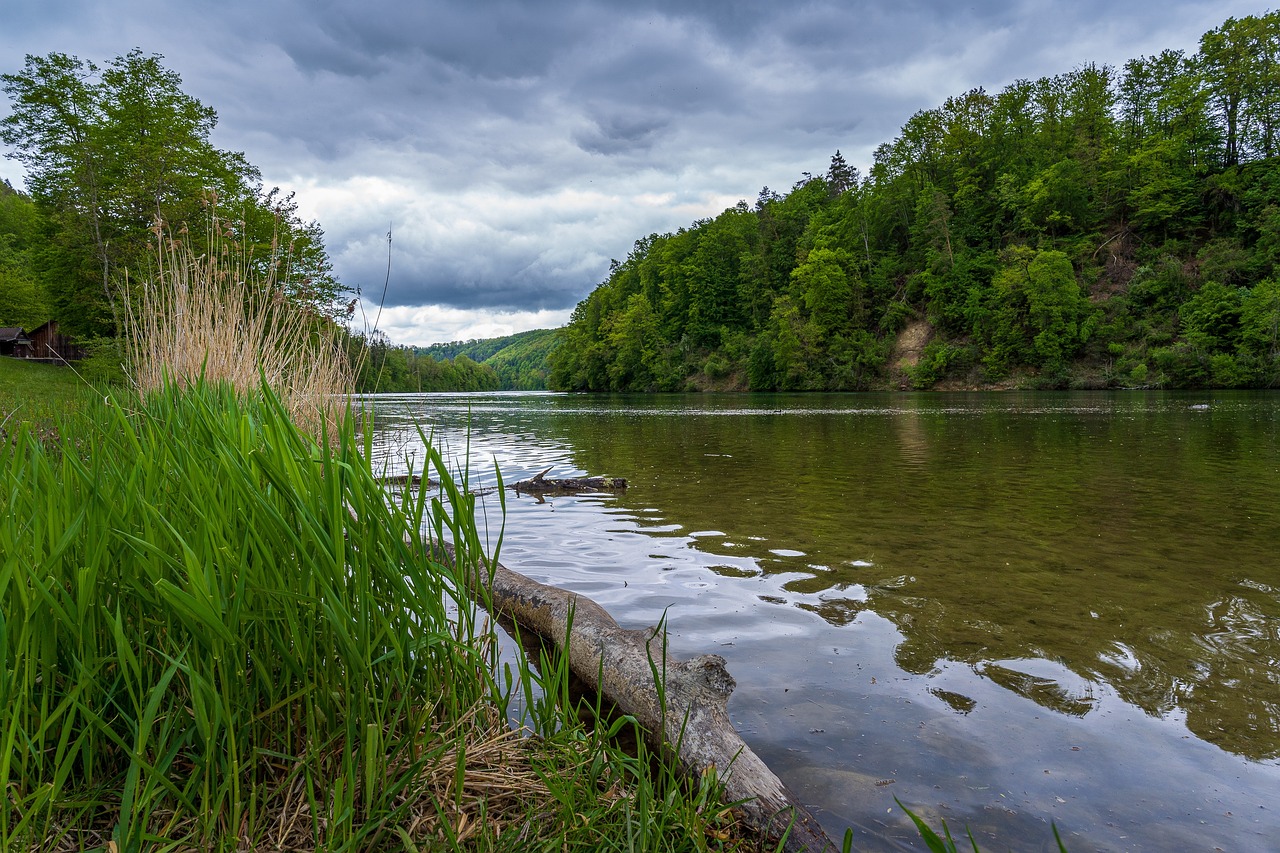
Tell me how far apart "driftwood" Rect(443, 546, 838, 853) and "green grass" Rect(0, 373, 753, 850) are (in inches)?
6.1

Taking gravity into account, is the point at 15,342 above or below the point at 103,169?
below

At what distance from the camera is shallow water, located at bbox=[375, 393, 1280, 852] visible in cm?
257

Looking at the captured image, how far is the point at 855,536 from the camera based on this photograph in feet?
21.9

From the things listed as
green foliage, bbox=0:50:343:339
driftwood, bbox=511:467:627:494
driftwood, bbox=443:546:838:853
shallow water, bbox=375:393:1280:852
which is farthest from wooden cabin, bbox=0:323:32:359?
driftwood, bbox=443:546:838:853

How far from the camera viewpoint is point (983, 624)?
428 cm

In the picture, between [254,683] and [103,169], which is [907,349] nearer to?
[103,169]

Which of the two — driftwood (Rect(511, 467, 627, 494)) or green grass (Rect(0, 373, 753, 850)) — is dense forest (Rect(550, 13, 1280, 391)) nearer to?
driftwood (Rect(511, 467, 627, 494))

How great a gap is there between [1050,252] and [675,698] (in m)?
57.3

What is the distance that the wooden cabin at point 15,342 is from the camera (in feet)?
138

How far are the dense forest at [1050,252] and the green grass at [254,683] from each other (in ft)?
162

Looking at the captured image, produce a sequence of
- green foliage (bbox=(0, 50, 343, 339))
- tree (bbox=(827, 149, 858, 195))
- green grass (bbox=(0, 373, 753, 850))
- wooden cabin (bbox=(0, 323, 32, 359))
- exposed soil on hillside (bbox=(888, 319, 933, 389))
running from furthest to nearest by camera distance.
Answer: tree (bbox=(827, 149, 858, 195)) < exposed soil on hillside (bbox=(888, 319, 933, 389)) < wooden cabin (bbox=(0, 323, 32, 359)) < green foliage (bbox=(0, 50, 343, 339)) < green grass (bbox=(0, 373, 753, 850))

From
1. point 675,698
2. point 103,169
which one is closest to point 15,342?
point 103,169

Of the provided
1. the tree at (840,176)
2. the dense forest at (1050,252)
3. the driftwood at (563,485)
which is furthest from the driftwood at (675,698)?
the tree at (840,176)

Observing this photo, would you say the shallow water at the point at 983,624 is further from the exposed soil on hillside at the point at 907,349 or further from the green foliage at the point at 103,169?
the exposed soil on hillside at the point at 907,349
